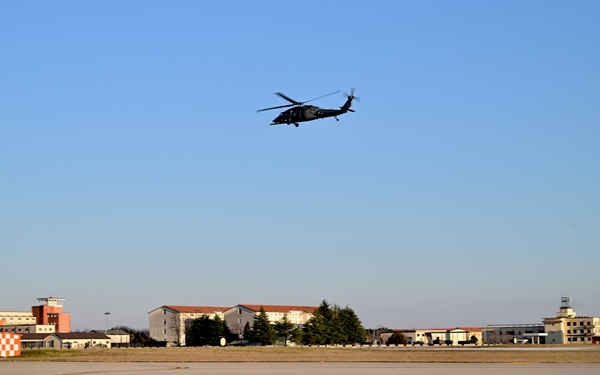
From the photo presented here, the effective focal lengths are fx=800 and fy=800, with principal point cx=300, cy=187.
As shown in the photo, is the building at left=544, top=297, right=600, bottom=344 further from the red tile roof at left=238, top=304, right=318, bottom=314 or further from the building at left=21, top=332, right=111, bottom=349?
the building at left=21, top=332, right=111, bottom=349

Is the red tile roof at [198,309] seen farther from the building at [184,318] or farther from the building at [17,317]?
the building at [17,317]

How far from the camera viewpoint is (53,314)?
187500 millimetres

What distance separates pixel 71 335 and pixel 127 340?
25317 millimetres

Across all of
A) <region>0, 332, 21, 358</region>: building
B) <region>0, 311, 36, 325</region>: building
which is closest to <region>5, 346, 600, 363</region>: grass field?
<region>0, 332, 21, 358</region>: building

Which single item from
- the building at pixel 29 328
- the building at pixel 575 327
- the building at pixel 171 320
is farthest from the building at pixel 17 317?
the building at pixel 575 327

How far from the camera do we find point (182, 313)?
545 ft

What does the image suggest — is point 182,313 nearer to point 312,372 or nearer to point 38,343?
point 38,343

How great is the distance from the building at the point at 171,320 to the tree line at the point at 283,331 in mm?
16864

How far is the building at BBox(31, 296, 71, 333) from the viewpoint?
185375mm

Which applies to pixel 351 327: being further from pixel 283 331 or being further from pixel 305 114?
pixel 305 114

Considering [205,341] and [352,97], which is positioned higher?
[352,97]

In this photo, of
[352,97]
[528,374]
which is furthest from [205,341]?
[528,374]

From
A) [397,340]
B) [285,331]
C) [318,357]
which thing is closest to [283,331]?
[285,331]

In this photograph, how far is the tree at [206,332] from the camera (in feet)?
445
